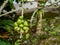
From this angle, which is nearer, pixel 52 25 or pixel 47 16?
pixel 52 25

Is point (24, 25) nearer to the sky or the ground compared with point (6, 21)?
nearer to the sky

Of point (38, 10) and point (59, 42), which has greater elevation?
point (38, 10)

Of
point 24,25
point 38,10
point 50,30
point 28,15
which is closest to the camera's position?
point 24,25

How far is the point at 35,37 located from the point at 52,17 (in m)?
1.03

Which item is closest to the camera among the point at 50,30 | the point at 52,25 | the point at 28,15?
the point at 50,30

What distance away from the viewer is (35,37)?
308 cm

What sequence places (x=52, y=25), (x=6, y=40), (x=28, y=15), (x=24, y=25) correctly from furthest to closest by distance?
(x=28, y=15), (x=52, y=25), (x=6, y=40), (x=24, y=25)

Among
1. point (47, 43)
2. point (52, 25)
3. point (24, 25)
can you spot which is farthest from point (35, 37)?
point (24, 25)

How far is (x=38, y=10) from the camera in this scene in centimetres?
295

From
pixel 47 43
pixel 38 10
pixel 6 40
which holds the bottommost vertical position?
pixel 47 43

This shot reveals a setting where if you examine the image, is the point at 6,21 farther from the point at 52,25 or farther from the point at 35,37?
the point at 52,25

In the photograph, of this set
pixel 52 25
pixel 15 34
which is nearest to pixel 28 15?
pixel 52 25

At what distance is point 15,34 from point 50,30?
599 millimetres

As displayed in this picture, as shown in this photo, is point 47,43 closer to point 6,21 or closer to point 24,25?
point 6,21
